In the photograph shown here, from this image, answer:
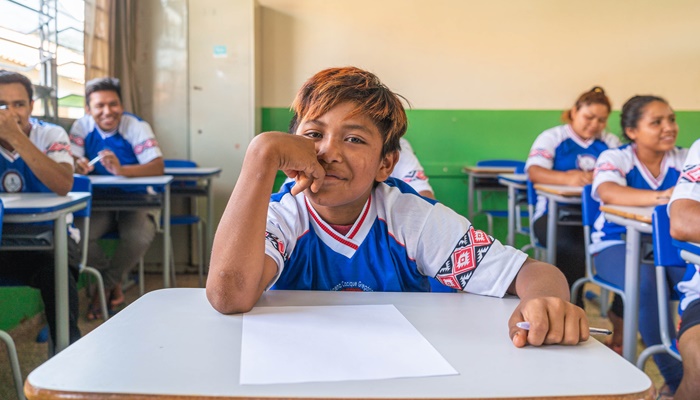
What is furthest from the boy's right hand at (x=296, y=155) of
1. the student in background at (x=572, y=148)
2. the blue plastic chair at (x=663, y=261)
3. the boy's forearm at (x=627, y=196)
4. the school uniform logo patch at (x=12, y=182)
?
the student in background at (x=572, y=148)

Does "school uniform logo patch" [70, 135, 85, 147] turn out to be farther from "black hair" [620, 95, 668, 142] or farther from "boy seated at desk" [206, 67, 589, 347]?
"black hair" [620, 95, 668, 142]

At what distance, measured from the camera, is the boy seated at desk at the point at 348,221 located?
0.98 meters

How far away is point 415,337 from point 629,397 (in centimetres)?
26

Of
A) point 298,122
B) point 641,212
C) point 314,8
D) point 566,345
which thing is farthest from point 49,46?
point 566,345

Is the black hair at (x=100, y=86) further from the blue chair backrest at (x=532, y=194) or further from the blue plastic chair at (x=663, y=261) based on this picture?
the blue plastic chair at (x=663, y=261)

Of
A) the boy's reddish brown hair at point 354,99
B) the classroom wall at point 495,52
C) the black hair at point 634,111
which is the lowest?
the boy's reddish brown hair at point 354,99

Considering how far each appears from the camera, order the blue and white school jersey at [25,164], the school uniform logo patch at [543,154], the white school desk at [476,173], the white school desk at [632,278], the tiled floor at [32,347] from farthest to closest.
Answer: the white school desk at [476,173] < the school uniform logo patch at [543,154] < the blue and white school jersey at [25,164] < the tiled floor at [32,347] < the white school desk at [632,278]

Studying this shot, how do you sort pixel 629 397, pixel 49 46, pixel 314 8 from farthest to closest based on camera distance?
1. pixel 314 8
2. pixel 49 46
3. pixel 629 397

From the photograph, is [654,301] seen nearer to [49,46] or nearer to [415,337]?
[415,337]

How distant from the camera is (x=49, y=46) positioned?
129 inches

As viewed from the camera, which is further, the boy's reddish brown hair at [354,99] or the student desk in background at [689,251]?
Result: the student desk in background at [689,251]

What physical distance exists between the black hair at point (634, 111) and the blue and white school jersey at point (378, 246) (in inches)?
75.7

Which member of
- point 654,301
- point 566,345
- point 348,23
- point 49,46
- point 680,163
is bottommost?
point 654,301

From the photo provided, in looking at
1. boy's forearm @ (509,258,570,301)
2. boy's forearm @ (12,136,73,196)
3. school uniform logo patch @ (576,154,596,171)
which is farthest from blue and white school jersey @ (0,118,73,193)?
school uniform logo patch @ (576,154,596,171)
